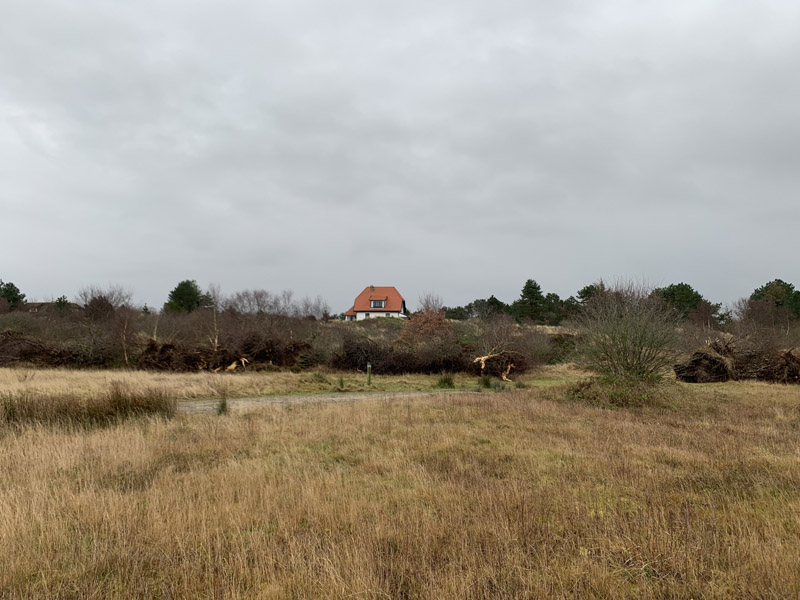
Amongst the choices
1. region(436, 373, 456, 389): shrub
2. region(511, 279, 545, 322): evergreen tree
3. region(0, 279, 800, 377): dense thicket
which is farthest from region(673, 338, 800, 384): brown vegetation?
region(511, 279, 545, 322): evergreen tree

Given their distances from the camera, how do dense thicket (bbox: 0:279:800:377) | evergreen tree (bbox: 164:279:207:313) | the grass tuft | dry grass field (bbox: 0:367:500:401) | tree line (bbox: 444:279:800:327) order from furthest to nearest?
1. evergreen tree (bbox: 164:279:207:313)
2. tree line (bbox: 444:279:800:327)
3. dense thicket (bbox: 0:279:800:377)
4. dry grass field (bbox: 0:367:500:401)
5. the grass tuft

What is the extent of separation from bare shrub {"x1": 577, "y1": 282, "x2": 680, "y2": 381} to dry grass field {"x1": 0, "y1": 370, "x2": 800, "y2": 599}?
7.31m

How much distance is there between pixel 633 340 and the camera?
17141 mm

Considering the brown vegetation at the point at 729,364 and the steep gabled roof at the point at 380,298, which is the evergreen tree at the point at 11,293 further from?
the brown vegetation at the point at 729,364

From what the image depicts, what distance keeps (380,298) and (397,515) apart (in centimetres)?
7863

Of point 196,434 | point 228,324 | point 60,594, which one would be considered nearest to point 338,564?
point 60,594

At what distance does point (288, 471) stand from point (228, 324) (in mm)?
38210

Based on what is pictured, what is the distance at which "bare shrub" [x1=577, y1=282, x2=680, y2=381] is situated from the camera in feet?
55.9

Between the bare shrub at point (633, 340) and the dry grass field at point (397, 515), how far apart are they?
7.31 metres

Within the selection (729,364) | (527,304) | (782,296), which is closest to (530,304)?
(527,304)

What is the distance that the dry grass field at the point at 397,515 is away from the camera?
144 inches

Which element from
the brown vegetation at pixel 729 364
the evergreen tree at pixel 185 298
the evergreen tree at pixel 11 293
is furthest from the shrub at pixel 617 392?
the evergreen tree at pixel 11 293

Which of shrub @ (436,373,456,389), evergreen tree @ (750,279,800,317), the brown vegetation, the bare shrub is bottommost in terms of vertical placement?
shrub @ (436,373,456,389)

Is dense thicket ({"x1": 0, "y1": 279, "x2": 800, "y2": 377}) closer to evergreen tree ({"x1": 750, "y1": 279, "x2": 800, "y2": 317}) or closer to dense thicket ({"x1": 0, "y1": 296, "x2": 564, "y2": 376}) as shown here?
dense thicket ({"x1": 0, "y1": 296, "x2": 564, "y2": 376})
